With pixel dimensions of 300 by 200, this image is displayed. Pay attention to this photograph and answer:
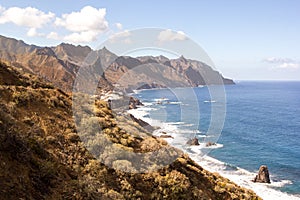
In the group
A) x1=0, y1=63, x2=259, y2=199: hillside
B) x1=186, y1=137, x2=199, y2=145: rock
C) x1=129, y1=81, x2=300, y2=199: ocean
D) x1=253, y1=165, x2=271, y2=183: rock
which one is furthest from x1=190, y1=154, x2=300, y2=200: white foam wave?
x1=0, y1=63, x2=259, y2=199: hillside

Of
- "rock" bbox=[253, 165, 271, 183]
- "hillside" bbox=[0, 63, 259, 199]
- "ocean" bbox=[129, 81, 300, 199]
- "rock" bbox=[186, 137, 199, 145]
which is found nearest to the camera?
"hillside" bbox=[0, 63, 259, 199]

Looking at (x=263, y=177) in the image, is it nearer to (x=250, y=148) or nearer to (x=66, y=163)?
(x=250, y=148)

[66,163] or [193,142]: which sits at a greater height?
[66,163]

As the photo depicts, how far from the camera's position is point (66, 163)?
1342 centimetres

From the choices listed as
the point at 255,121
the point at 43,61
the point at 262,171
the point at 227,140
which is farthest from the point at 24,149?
the point at 43,61

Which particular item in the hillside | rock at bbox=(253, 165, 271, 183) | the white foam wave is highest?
the hillside

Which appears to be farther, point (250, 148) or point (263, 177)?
point (250, 148)

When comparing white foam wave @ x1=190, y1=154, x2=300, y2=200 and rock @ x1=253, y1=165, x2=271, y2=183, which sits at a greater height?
rock @ x1=253, y1=165, x2=271, y2=183

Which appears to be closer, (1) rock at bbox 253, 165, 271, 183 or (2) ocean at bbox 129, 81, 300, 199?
(1) rock at bbox 253, 165, 271, 183

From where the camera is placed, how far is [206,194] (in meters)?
16.0

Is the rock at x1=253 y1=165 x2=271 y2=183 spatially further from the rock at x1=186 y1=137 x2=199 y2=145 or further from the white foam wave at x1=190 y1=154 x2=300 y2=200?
the rock at x1=186 y1=137 x2=199 y2=145

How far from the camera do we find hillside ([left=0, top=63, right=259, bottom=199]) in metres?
11.0

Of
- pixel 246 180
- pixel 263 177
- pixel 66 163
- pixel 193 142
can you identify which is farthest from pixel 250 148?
pixel 66 163

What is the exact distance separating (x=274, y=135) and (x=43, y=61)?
137679 millimetres
